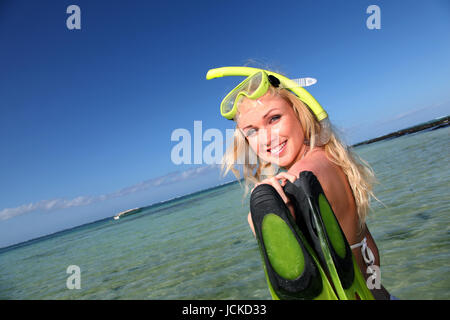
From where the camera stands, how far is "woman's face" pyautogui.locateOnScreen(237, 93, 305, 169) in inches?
76.2

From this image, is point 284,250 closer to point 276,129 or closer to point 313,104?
point 276,129

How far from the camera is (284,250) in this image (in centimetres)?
127

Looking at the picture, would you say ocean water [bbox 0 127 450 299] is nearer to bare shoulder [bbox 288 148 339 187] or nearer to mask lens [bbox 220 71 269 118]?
bare shoulder [bbox 288 148 339 187]

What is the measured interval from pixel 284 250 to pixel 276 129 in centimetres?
93

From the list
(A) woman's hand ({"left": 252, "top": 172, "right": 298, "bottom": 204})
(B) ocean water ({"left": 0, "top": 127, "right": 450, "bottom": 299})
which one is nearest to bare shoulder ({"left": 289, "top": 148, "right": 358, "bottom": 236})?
(A) woman's hand ({"left": 252, "top": 172, "right": 298, "bottom": 204})

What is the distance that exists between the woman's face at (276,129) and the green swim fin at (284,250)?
0.72m

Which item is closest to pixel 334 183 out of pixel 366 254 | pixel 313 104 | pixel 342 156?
pixel 342 156

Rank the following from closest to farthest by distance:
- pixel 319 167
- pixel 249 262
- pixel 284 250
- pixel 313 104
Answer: pixel 284 250 < pixel 319 167 < pixel 313 104 < pixel 249 262

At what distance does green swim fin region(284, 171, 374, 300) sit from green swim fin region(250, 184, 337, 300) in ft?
0.50

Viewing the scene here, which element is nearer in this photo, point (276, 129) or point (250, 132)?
point (276, 129)
